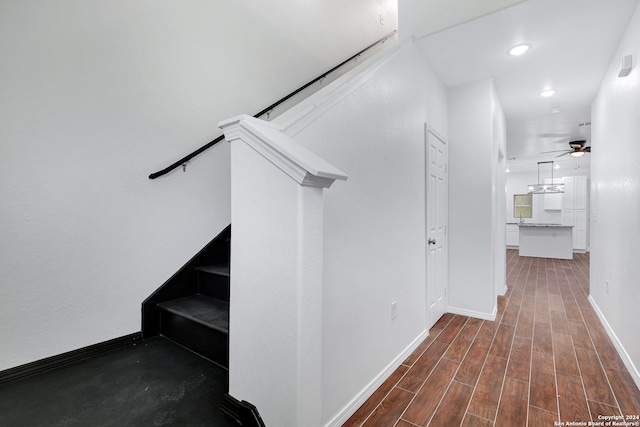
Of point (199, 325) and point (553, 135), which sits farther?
point (553, 135)

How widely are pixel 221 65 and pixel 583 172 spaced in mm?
11594

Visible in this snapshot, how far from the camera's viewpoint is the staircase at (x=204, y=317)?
1.73 meters

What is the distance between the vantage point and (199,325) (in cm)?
181

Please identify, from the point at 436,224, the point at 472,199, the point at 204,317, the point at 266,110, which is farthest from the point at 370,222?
the point at 472,199

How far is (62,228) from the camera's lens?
1746 mm

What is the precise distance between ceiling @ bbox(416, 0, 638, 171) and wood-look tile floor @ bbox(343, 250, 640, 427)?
264 centimetres

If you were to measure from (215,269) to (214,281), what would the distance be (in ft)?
0.35

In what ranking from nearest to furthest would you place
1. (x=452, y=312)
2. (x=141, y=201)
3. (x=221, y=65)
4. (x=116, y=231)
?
(x=116, y=231), (x=141, y=201), (x=221, y=65), (x=452, y=312)

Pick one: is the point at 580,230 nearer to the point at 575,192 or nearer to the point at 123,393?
the point at 575,192

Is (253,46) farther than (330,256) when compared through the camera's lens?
Yes

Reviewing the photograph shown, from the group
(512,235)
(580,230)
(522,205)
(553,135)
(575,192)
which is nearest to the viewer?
(553,135)

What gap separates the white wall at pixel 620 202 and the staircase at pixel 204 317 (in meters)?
2.79

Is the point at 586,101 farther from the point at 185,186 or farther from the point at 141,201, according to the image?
the point at 141,201

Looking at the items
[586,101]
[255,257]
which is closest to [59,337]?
[255,257]
